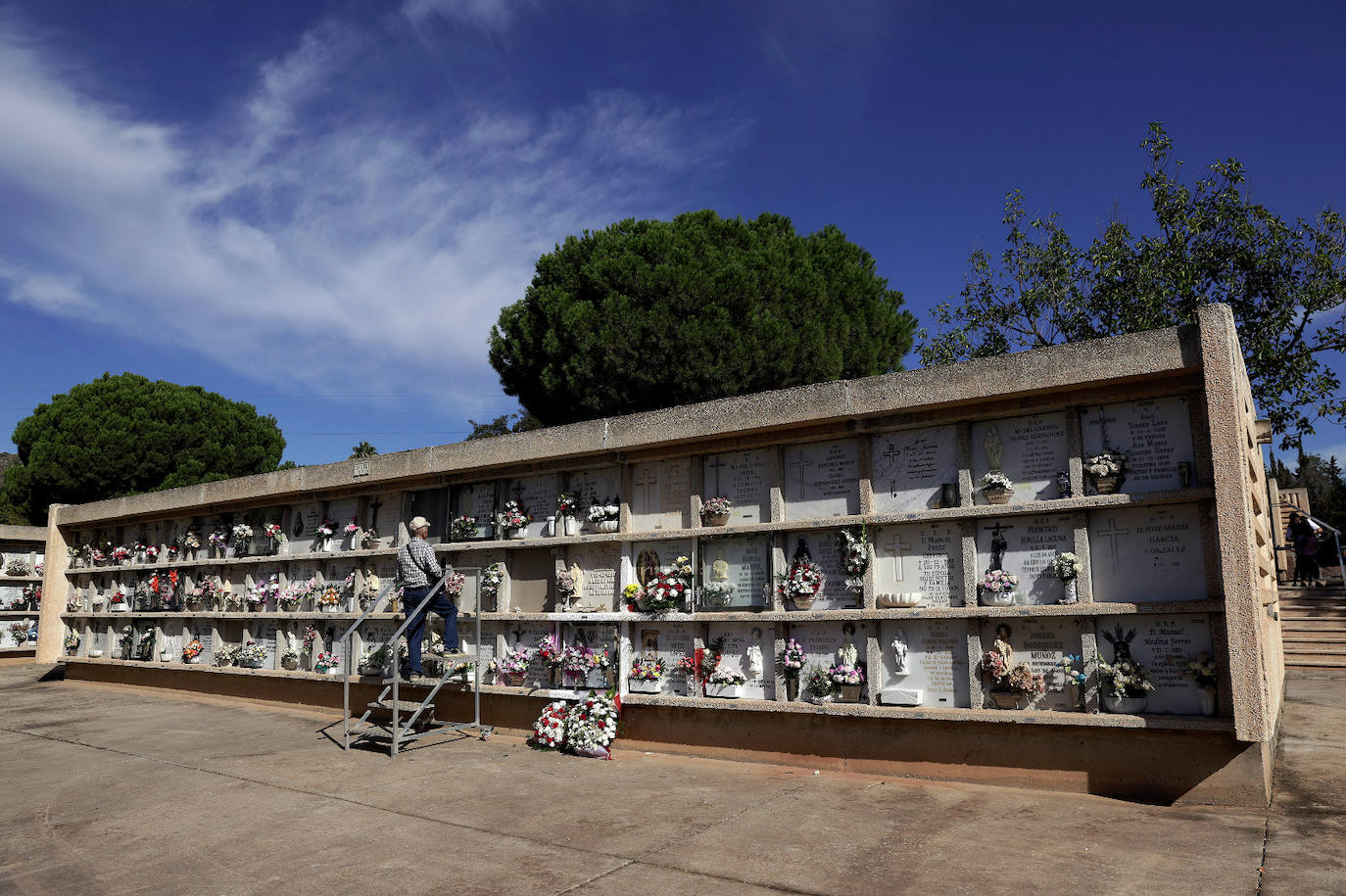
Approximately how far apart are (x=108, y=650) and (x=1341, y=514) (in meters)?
36.8

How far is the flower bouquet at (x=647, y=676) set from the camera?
7324 mm

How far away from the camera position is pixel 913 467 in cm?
646

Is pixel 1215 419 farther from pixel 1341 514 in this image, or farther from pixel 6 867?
pixel 1341 514

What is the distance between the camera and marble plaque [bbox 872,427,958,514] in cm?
634

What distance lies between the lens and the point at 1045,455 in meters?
5.97

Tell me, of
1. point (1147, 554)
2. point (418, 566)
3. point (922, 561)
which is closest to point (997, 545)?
point (922, 561)

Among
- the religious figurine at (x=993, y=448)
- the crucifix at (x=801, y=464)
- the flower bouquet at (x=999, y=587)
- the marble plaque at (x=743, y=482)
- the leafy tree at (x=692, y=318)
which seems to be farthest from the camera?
the leafy tree at (x=692, y=318)

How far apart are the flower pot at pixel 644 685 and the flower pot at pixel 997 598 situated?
107 inches

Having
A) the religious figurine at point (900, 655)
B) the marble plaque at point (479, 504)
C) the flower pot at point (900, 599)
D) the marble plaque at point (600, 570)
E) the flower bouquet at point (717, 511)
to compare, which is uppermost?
the marble plaque at point (479, 504)

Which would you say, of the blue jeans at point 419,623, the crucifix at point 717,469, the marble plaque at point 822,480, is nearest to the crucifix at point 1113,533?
the marble plaque at point 822,480

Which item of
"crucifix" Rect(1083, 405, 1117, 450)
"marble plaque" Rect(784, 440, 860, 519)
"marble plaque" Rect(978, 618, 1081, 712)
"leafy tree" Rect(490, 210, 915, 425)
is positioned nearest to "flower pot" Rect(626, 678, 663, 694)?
"marble plaque" Rect(784, 440, 860, 519)

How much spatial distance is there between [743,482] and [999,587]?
7.19 ft

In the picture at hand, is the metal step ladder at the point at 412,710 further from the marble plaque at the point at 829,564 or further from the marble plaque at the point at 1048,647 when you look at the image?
the marble plaque at the point at 1048,647

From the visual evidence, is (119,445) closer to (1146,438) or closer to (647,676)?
(647,676)
